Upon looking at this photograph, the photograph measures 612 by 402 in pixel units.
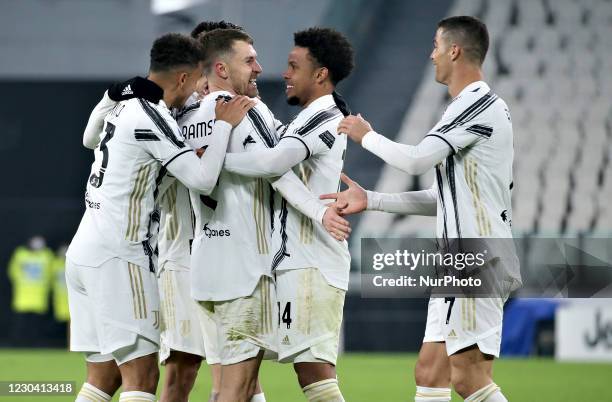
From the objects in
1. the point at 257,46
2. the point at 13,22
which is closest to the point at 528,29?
the point at 257,46

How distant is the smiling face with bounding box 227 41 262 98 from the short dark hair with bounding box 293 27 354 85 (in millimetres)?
263

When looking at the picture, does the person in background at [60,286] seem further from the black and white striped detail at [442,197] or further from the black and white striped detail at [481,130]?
the black and white striped detail at [481,130]

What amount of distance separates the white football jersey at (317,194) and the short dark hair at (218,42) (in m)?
0.53

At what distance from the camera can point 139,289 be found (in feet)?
16.3

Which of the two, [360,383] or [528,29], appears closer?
[360,383]

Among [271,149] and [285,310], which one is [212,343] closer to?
[285,310]

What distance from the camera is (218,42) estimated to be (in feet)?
18.1

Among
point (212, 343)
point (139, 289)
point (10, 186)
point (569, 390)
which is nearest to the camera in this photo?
point (139, 289)

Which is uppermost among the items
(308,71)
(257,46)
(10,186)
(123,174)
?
(257,46)

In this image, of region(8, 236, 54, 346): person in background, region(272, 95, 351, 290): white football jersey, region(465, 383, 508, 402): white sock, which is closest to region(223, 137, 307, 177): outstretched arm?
region(272, 95, 351, 290): white football jersey

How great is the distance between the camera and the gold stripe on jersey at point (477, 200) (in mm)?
4863

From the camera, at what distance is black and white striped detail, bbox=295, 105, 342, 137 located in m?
5.25

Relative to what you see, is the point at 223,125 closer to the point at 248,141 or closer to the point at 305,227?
the point at 248,141

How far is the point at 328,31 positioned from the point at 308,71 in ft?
0.83
